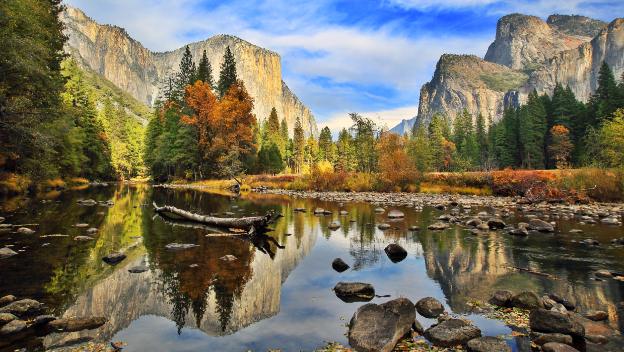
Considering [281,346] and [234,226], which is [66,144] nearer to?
[234,226]

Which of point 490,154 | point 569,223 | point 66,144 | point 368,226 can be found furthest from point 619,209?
point 490,154

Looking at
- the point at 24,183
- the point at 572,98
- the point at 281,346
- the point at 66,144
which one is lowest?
the point at 281,346

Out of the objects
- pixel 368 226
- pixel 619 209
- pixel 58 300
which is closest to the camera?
pixel 58 300

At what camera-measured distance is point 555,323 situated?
497 centimetres

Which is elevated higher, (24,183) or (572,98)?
(572,98)

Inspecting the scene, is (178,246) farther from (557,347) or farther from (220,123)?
(220,123)

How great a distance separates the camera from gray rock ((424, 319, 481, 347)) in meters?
4.79

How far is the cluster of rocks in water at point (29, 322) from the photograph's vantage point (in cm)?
472

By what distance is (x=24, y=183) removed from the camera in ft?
96.2

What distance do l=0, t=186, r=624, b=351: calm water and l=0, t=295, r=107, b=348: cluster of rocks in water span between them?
9.3 inches

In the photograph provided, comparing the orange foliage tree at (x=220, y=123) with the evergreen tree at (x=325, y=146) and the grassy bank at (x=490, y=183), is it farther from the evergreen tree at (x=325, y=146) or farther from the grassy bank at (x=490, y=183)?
the evergreen tree at (x=325, y=146)

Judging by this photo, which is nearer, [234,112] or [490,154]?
[234,112]

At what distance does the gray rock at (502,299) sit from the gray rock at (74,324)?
246 inches

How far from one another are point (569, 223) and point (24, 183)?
36.1 m
